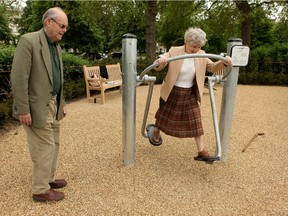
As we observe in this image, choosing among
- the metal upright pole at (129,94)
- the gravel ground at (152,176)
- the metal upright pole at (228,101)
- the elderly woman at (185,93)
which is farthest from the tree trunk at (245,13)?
the metal upright pole at (129,94)

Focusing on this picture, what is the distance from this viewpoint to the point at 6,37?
18328 millimetres

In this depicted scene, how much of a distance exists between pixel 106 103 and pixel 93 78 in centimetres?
78

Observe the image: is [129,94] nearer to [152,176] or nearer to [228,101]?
[152,176]

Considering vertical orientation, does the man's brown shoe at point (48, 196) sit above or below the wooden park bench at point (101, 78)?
below

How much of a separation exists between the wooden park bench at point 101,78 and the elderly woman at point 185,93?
13.8 ft

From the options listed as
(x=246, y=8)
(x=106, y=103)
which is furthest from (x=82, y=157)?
(x=246, y=8)

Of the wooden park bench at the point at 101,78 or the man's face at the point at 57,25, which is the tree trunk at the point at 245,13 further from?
the man's face at the point at 57,25

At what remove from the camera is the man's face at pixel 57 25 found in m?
2.27

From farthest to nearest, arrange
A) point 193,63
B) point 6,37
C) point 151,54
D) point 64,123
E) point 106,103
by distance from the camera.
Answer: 1. point 6,37
2. point 151,54
3. point 106,103
4. point 64,123
5. point 193,63

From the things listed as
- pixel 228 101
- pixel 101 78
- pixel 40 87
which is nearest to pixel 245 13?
pixel 101 78

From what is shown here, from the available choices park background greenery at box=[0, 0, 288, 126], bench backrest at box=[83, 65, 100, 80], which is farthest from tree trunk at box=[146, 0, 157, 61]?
bench backrest at box=[83, 65, 100, 80]

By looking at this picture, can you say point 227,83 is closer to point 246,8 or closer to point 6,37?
point 246,8

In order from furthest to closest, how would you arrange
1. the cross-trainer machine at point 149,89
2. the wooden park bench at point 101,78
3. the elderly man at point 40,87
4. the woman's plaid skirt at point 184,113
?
the wooden park bench at point 101,78, the woman's plaid skirt at point 184,113, the cross-trainer machine at point 149,89, the elderly man at point 40,87

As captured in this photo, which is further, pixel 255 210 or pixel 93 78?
pixel 93 78
